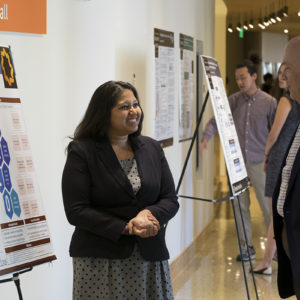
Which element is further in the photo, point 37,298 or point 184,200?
point 184,200

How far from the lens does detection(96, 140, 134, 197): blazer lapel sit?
309cm

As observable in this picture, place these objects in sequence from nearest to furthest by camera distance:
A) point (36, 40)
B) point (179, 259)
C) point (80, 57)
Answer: point (36, 40) → point (80, 57) → point (179, 259)

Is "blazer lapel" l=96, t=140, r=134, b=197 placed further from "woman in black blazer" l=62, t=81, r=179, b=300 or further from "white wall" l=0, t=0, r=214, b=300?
"white wall" l=0, t=0, r=214, b=300

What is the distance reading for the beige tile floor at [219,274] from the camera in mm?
5520

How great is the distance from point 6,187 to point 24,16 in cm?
111

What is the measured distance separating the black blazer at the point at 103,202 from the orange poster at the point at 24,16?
27.4 inches

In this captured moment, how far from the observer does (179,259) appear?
6.14 meters

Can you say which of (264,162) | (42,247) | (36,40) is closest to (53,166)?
(36,40)

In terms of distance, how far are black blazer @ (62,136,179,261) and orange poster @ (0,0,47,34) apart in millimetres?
696

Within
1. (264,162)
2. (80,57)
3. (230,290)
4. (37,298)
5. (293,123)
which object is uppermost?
(80,57)

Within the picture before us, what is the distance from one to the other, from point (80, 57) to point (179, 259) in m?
2.74

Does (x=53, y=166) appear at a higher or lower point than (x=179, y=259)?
higher

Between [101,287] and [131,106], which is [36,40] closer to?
[131,106]

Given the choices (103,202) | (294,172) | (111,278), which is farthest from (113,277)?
(294,172)
